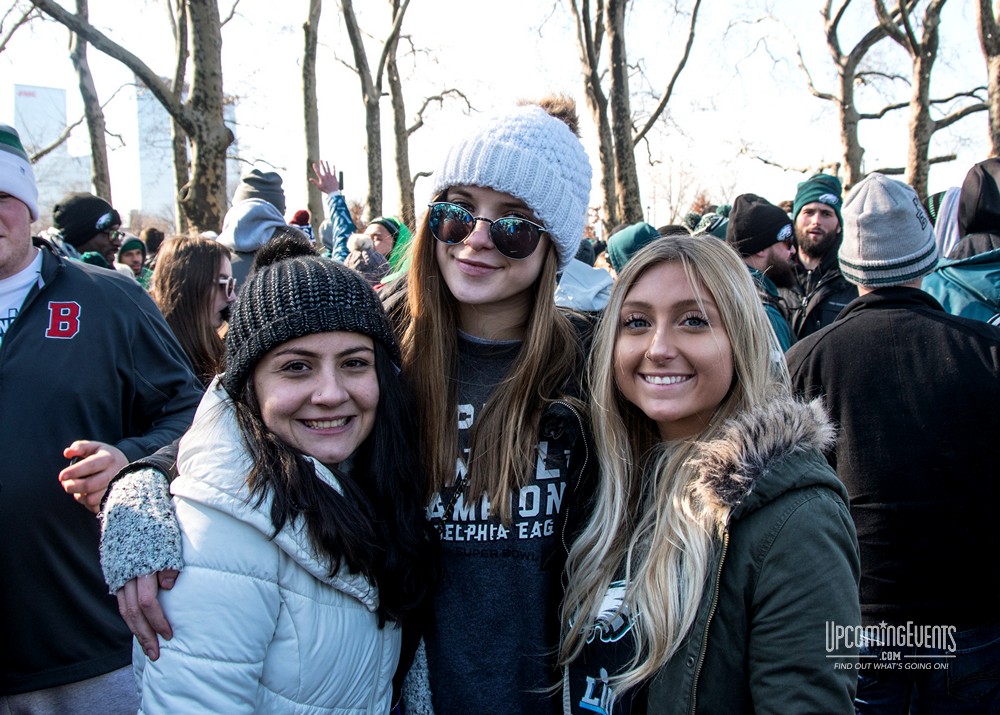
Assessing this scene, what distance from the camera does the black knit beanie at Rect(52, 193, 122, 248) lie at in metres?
5.95

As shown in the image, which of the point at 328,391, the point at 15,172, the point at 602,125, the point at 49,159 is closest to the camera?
the point at 328,391

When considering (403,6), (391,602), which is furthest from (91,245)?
(403,6)

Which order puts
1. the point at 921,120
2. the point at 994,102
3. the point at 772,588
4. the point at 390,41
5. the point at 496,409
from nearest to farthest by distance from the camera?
the point at 772,588 → the point at 496,409 → the point at 994,102 → the point at 921,120 → the point at 390,41

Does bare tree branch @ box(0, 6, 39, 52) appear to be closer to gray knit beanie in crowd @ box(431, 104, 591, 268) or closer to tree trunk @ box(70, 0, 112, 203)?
tree trunk @ box(70, 0, 112, 203)

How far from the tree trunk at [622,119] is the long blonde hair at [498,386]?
10775 millimetres

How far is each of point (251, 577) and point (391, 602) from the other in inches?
15.7

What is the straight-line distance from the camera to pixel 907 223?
2.83 meters

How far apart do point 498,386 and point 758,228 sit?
12.4ft

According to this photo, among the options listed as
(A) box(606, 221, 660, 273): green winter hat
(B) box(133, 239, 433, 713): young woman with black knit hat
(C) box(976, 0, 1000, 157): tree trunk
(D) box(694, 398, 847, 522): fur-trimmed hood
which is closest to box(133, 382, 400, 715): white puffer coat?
(B) box(133, 239, 433, 713): young woman with black knit hat

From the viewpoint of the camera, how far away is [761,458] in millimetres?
1544

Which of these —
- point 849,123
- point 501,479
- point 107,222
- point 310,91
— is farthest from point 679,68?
point 501,479

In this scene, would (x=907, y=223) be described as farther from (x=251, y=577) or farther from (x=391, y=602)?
(x=251, y=577)

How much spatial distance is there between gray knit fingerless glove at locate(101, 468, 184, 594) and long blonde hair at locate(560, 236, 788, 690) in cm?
97

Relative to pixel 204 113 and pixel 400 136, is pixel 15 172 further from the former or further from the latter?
pixel 400 136
